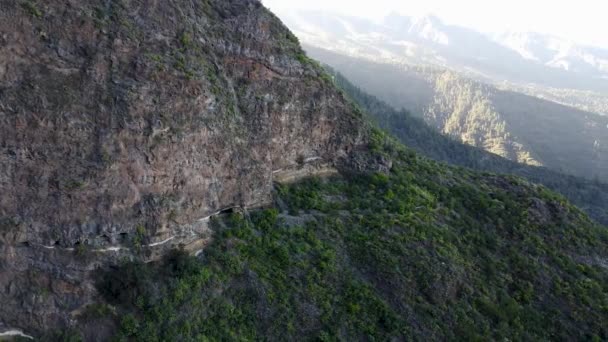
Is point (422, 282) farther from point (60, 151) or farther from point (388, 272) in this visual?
point (60, 151)

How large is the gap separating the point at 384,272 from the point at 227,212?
983cm

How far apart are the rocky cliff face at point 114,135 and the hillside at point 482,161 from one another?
2668 inches

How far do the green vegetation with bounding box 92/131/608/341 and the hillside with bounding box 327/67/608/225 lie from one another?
61.6 m

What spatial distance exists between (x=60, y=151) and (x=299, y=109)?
49.2ft

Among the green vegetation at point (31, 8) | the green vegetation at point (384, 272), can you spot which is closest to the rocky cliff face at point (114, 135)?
the green vegetation at point (31, 8)

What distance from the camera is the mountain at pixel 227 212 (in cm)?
1841

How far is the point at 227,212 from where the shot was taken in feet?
82.0

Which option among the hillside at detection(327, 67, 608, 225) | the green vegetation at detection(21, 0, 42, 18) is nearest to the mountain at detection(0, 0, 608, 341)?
the green vegetation at detection(21, 0, 42, 18)

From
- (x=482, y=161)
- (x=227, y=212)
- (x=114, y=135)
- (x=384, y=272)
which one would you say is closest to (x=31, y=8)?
(x=114, y=135)

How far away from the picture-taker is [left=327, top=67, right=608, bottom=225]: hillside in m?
97.9

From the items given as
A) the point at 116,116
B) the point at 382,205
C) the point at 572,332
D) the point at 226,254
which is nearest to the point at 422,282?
the point at 382,205

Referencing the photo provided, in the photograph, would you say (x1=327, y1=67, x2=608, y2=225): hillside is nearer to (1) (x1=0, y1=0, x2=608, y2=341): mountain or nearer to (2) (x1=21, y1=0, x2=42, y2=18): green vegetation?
(1) (x1=0, y1=0, x2=608, y2=341): mountain

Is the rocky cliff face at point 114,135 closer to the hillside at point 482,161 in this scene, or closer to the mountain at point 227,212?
the mountain at point 227,212

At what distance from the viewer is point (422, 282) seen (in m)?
26.3
